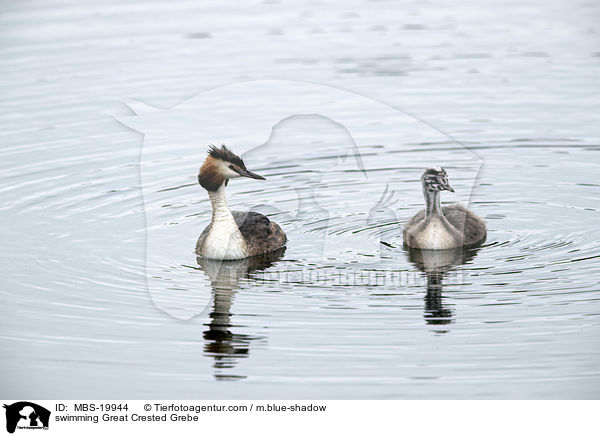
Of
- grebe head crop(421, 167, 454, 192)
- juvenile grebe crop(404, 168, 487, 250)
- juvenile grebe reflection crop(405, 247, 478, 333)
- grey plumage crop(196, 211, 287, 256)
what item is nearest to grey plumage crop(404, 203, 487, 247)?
juvenile grebe crop(404, 168, 487, 250)

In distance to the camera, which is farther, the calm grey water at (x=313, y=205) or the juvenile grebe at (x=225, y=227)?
the juvenile grebe at (x=225, y=227)

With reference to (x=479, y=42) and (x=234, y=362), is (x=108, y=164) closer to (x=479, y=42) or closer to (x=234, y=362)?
(x=234, y=362)

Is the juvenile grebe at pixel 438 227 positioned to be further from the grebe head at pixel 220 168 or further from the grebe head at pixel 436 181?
the grebe head at pixel 220 168

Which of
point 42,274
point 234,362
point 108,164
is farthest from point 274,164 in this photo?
point 234,362

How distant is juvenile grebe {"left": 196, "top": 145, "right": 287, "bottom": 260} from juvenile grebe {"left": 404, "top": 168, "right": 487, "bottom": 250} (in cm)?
173

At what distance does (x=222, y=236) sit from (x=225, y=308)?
1720 mm

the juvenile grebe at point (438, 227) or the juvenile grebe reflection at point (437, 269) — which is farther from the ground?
the juvenile grebe at point (438, 227)

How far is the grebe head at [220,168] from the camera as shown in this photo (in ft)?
41.4

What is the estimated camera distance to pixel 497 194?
14812 millimetres

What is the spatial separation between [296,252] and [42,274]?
304 centimetres

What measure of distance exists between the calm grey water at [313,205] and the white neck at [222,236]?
0.27 metres
